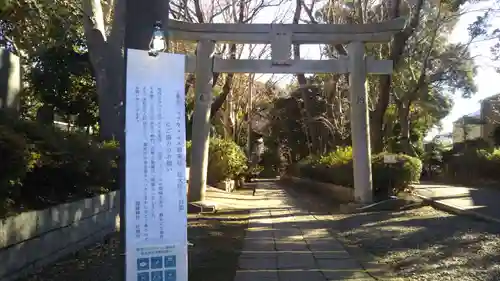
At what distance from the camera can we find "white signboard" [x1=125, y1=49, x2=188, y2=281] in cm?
381

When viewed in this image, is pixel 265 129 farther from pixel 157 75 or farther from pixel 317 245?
pixel 157 75

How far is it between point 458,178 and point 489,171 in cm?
457

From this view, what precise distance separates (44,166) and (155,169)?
364 centimetres

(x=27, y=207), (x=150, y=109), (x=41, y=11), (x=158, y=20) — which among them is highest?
(x=41, y=11)

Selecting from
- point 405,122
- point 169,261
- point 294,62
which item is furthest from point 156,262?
point 405,122

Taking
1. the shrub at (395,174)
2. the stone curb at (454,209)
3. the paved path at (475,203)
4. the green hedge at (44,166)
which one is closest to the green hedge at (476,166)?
the paved path at (475,203)

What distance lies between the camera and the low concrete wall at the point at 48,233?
18.9 feet

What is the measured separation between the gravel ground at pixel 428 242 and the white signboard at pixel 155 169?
405 centimetres

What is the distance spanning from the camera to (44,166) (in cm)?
700

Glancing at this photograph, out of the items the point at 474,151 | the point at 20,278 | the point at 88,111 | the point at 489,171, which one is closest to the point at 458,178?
the point at 474,151

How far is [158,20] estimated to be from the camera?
4492mm

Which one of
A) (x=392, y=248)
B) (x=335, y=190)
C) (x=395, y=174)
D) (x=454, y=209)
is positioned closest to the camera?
(x=392, y=248)

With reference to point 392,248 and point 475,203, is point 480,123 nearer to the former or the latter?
point 475,203

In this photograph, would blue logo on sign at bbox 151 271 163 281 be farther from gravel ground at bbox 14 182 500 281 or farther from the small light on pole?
the small light on pole
